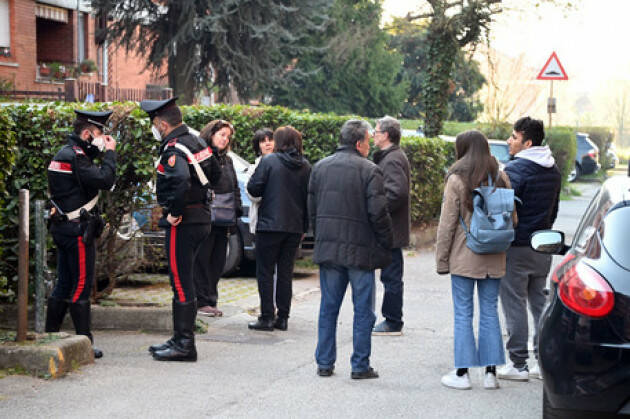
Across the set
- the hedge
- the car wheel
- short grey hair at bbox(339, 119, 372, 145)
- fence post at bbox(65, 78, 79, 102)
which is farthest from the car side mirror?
fence post at bbox(65, 78, 79, 102)

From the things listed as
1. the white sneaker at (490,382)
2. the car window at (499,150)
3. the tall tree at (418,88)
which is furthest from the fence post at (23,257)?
the tall tree at (418,88)

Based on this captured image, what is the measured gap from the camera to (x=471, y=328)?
6223 mm

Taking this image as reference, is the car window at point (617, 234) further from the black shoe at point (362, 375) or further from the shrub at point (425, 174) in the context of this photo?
the shrub at point (425, 174)

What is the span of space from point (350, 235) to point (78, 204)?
2.07 metres

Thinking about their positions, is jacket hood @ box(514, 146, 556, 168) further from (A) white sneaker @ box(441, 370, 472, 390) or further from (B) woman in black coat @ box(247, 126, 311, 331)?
(B) woman in black coat @ box(247, 126, 311, 331)

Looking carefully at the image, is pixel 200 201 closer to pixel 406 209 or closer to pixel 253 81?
pixel 406 209

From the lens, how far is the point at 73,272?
21.9 feet

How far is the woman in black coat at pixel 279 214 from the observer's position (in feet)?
26.4

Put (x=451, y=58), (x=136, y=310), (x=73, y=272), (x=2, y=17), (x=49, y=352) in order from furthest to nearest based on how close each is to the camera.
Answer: (x=2, y=17), (x=451, y=58), (x=136, y=310), (x=73, y=272), (x=49, y=352)

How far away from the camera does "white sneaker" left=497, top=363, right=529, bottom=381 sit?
649 cm

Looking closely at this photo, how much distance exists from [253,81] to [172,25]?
279 centimetres

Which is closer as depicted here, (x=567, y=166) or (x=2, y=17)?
(x=2, y=17)

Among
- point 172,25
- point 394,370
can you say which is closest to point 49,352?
point 394,370

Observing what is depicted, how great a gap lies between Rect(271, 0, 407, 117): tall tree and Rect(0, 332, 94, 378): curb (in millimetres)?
29097
